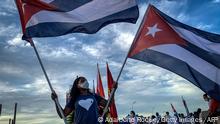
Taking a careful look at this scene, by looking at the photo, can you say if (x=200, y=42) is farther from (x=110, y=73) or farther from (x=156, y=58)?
(x=110, y=73)

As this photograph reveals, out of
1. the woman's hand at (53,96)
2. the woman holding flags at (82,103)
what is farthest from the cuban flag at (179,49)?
the woman's hand at (53,96)

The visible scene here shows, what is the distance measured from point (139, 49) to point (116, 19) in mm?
798

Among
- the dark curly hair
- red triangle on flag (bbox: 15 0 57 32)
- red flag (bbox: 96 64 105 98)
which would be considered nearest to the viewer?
→ the dark curly hair

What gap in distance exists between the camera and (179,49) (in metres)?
7.21

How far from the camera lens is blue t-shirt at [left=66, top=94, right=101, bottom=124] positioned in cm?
537

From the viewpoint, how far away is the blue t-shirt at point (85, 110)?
537cm

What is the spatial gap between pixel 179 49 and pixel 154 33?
65 cm

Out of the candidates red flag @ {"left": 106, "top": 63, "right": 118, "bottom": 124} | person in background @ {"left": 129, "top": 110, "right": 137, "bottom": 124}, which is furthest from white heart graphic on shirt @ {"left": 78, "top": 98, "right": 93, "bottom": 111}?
person in background @ {"left": 129, "top": 110, "right": 137, "bottom": 124}

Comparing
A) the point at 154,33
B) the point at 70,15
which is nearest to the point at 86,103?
the point at 70,15

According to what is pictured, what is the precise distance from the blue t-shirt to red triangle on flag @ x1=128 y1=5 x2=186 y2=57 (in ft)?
6.47

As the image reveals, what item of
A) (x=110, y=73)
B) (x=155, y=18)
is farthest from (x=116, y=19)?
(x=110, y=73)

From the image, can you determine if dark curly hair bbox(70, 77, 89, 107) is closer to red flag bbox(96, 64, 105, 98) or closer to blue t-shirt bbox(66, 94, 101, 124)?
blue t-shirt bbox(66, 94, 101, 124)

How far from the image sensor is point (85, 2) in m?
6.81

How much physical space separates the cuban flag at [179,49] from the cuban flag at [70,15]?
23.7 inches
